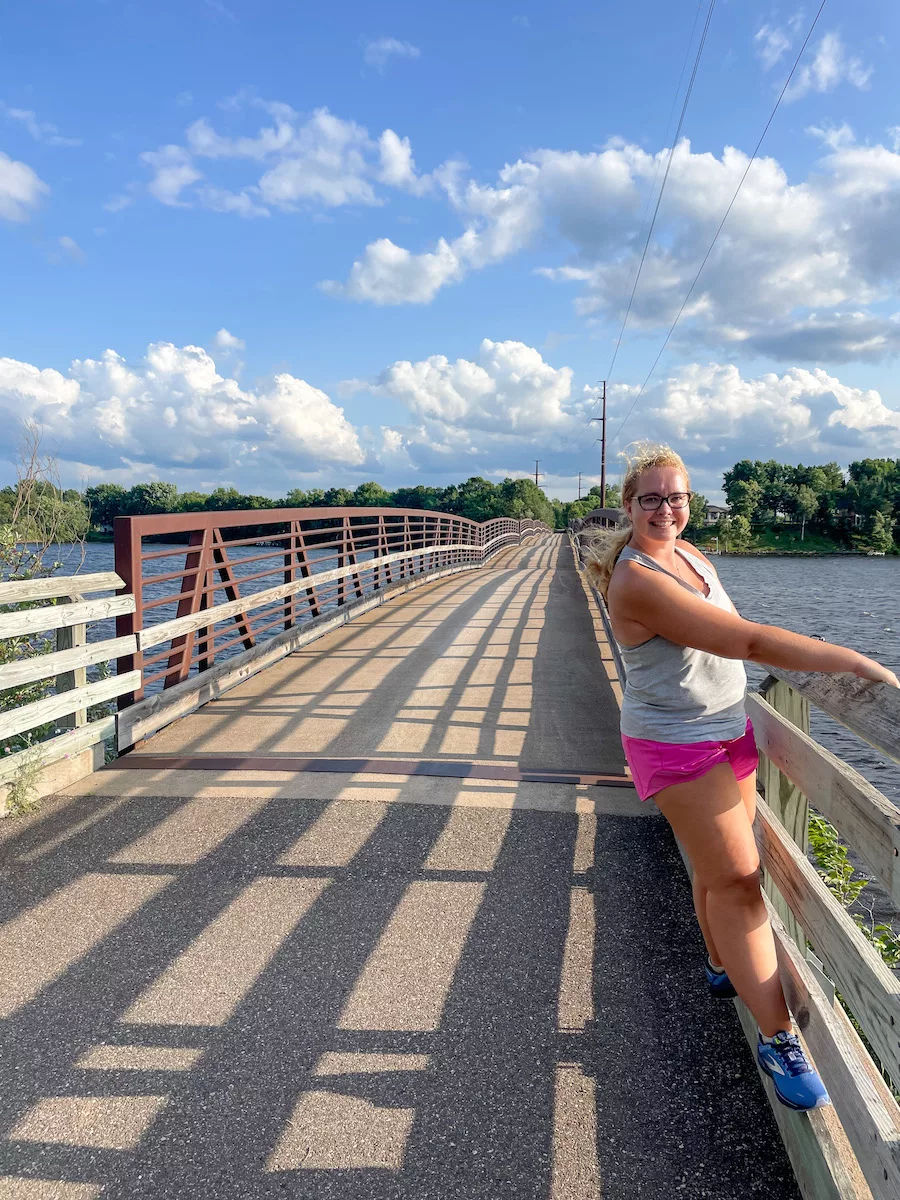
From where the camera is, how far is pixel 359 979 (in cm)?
274

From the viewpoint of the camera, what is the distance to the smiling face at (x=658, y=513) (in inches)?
91.4

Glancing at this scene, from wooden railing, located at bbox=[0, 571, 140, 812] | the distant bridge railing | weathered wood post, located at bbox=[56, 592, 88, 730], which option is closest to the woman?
wooden railing, located at bbox=[0, 571, 140, 812]

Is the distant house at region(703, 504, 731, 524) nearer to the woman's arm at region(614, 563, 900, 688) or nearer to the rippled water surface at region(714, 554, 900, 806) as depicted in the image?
the rippled water surface at region(714, 554, 900, 806)

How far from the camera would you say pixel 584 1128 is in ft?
6.93

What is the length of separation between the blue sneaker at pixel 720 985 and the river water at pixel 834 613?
2.69m

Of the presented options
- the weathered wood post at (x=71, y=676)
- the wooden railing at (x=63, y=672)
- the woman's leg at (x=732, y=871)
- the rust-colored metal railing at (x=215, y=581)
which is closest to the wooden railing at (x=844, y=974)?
the woman's leg at (x=732, y=871)

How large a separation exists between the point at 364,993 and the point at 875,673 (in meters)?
1.94

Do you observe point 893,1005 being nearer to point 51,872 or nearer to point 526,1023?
point 526,1023

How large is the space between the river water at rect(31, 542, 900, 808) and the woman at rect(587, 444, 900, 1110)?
3.10 metres

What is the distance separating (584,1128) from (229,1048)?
108 centimetres

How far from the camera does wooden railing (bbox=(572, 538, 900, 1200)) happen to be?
1598mm

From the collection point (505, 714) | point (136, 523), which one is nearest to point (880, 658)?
point (505, 714)

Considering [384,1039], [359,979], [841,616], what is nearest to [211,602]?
[359,979]

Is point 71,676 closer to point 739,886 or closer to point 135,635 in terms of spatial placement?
point 135,635
